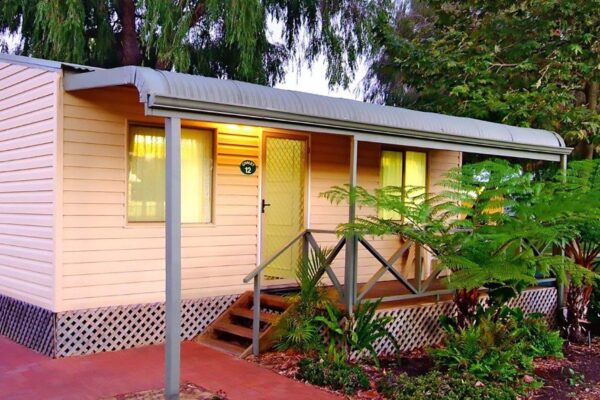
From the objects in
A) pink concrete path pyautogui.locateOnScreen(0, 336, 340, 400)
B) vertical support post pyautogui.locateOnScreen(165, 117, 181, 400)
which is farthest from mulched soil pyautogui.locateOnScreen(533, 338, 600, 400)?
vertical support post pyautogui.locateOnScreen(165, 117, 181, 400)

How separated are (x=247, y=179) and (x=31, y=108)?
259 cm

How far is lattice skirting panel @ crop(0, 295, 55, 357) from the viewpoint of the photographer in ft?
20.3

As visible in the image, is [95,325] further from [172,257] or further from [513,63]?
[513,63]

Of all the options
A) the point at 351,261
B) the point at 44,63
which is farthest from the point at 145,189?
the point at 351,261

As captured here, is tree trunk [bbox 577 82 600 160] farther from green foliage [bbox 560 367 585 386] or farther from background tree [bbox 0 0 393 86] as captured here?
green foliage [bbox 560 367 585 386]

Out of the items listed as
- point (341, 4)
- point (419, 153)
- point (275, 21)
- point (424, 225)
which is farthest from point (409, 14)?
point (424, 225)

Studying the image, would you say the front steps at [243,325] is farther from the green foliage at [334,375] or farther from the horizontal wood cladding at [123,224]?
the green foliage at [334,375]

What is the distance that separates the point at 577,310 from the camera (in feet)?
26.0

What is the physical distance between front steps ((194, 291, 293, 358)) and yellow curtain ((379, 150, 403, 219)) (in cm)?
287

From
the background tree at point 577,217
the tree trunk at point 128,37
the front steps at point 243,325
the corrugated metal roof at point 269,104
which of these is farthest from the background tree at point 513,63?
the front steps at point 243,325

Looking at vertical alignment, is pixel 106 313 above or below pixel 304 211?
below

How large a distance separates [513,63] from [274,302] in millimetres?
7483

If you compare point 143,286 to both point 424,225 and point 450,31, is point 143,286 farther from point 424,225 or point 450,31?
point 450,31

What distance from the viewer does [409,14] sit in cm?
1559
